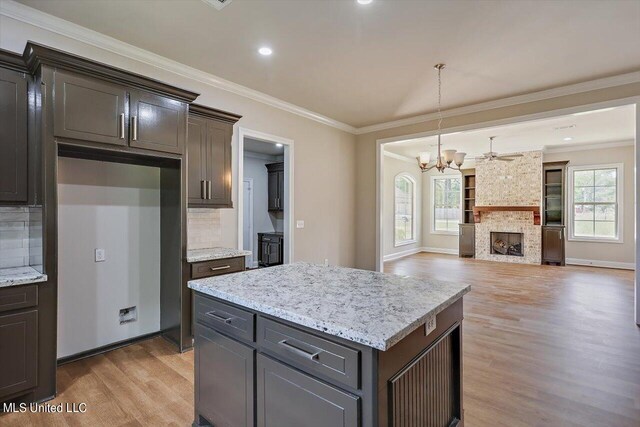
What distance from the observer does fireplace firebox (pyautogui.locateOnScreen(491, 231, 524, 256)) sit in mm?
8461

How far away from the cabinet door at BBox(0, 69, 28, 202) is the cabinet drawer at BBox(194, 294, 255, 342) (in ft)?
5.40

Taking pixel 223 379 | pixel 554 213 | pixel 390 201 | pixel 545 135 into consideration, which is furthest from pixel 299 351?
pixel 554 213

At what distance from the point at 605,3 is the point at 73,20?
14.1ft

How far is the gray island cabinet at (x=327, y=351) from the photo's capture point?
1.19 meters

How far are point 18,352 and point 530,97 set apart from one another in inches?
235

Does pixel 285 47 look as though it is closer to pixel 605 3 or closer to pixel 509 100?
pixel 605 3

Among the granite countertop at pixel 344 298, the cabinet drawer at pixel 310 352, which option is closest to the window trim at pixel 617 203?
the granite countertop at pixel 344 298

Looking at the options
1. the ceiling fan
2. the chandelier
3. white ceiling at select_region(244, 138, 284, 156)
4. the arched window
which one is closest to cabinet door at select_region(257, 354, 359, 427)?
the chandelier

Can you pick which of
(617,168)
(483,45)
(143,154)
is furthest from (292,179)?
(617,168)

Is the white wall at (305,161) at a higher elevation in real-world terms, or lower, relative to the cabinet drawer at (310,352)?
higher

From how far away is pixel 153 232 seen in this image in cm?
343

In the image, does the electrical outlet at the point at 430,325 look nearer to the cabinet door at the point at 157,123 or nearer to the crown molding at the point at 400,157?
the cabinet door at the point at 157,123

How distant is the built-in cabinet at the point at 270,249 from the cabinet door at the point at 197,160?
3676 mm

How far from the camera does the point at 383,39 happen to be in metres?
3.04
